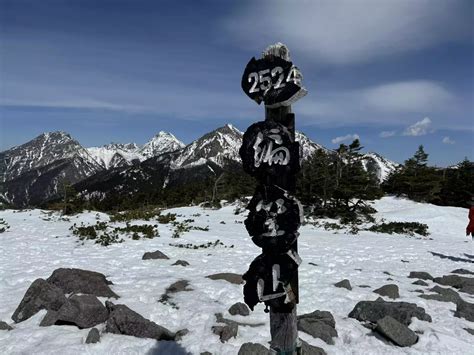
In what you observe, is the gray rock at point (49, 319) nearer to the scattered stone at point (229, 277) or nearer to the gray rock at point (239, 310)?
the gray rock at point (239, 310)

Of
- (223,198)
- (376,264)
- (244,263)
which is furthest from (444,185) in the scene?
(244,263)

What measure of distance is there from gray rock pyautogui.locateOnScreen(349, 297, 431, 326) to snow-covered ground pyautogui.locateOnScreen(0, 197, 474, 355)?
0.63 ft

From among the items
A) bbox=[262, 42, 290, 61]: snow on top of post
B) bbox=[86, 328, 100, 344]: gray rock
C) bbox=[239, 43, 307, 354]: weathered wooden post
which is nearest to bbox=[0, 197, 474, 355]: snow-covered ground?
bbox=[86, 328, 100, 344]: gray rock

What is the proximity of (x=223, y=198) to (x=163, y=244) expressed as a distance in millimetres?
26603

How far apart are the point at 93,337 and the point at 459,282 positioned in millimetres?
9478

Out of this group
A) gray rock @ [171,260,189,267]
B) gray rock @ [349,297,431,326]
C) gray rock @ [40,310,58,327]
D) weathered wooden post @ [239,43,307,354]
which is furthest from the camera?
gray rock @ [171,260,189,267]

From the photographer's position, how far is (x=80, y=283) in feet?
25.5

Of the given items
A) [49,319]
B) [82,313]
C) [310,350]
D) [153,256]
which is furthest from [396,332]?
[153,256]

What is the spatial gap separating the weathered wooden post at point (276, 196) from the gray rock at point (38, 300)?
4705 millimetres

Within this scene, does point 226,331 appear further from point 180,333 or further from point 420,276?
point 420,276

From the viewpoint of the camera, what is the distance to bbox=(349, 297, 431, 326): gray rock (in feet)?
22.1

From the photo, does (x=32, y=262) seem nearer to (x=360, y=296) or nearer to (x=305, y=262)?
(x=305, y=262)

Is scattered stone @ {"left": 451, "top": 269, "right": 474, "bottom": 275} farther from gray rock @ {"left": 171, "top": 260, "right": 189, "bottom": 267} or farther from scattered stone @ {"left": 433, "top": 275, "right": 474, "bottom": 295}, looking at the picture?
gray rock @ {"left": 171, "top": 260, "right": 189, "bottom": 267}

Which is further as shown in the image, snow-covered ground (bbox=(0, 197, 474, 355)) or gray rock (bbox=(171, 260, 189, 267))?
gray rock (bbox=(171, 260, 189, 267))
